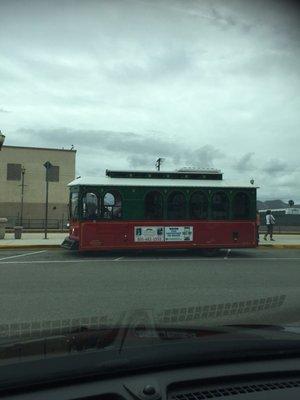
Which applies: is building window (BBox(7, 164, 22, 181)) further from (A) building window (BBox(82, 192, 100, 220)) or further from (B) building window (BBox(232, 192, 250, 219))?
(B) building window (BBox(232, 192, 250, 219))

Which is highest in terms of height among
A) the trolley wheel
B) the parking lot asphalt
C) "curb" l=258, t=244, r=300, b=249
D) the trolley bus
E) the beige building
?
the beige building

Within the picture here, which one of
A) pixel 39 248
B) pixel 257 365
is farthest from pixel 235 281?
pixel 39 248

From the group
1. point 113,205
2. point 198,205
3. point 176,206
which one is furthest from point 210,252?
point 113,205

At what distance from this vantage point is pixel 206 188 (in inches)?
719

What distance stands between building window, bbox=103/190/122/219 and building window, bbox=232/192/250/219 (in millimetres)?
3779

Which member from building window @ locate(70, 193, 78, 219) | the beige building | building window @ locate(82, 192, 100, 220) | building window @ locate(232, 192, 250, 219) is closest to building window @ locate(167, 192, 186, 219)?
building window @ locate(232, 192, 250, 219)

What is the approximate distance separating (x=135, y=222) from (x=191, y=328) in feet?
45.8

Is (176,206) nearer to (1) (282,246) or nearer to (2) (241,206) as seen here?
(2) (241,206)

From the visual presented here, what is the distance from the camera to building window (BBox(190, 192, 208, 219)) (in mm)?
18188

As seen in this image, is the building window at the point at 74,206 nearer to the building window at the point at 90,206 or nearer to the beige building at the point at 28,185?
the building window at the point at 90,206

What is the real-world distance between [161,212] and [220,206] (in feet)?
6.49

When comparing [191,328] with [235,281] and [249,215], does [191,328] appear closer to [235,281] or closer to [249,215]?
[235,281]

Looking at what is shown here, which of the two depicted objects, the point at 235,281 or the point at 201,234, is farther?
the point at 201,234

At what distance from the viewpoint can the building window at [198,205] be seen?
18.2 meters
